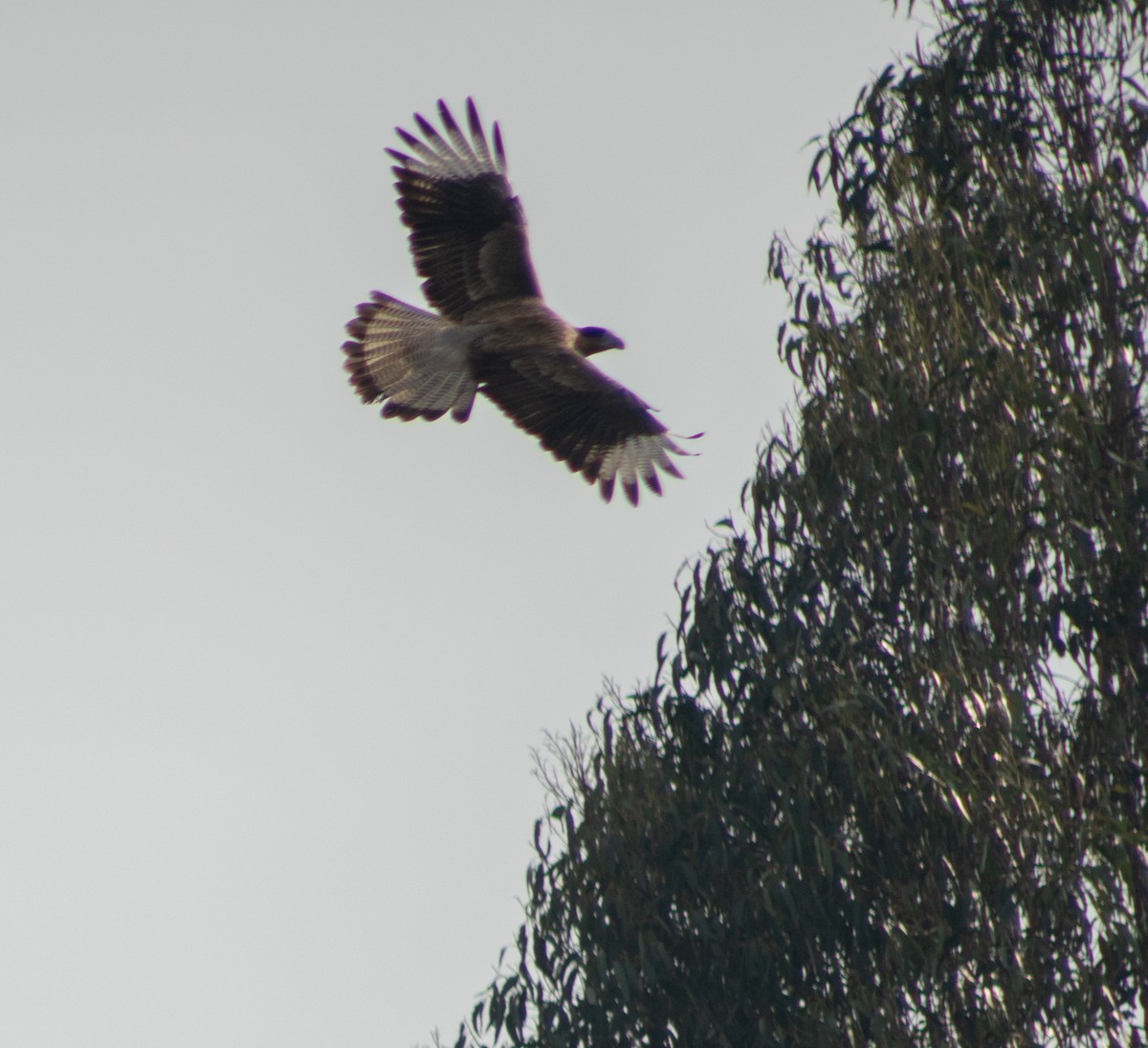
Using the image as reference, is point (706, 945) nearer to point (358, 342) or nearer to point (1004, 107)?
point (358, 342)

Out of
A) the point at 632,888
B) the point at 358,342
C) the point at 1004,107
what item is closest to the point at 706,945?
the point at 632,888

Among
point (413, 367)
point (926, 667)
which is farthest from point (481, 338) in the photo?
point (926, 667)

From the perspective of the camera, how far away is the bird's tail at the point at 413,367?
789cm

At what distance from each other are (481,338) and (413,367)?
1.26 ft

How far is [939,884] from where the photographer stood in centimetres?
682

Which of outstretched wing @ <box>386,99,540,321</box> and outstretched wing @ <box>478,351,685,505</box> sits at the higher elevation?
outstretched wing @ <box>386,99,540,321</box>

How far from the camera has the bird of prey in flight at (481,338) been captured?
775 cm

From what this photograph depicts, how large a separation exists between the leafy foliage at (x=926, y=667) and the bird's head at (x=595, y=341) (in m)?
0.83

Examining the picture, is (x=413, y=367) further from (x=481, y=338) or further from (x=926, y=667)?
(x=926, y=667)

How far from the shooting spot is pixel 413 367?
7934 mm

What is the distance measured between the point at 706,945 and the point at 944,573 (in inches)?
75.4

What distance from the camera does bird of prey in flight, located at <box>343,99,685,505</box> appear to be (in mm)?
7746

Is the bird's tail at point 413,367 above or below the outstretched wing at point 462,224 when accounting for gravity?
below

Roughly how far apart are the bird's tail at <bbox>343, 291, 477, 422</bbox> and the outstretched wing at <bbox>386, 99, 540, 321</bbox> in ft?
0.49
